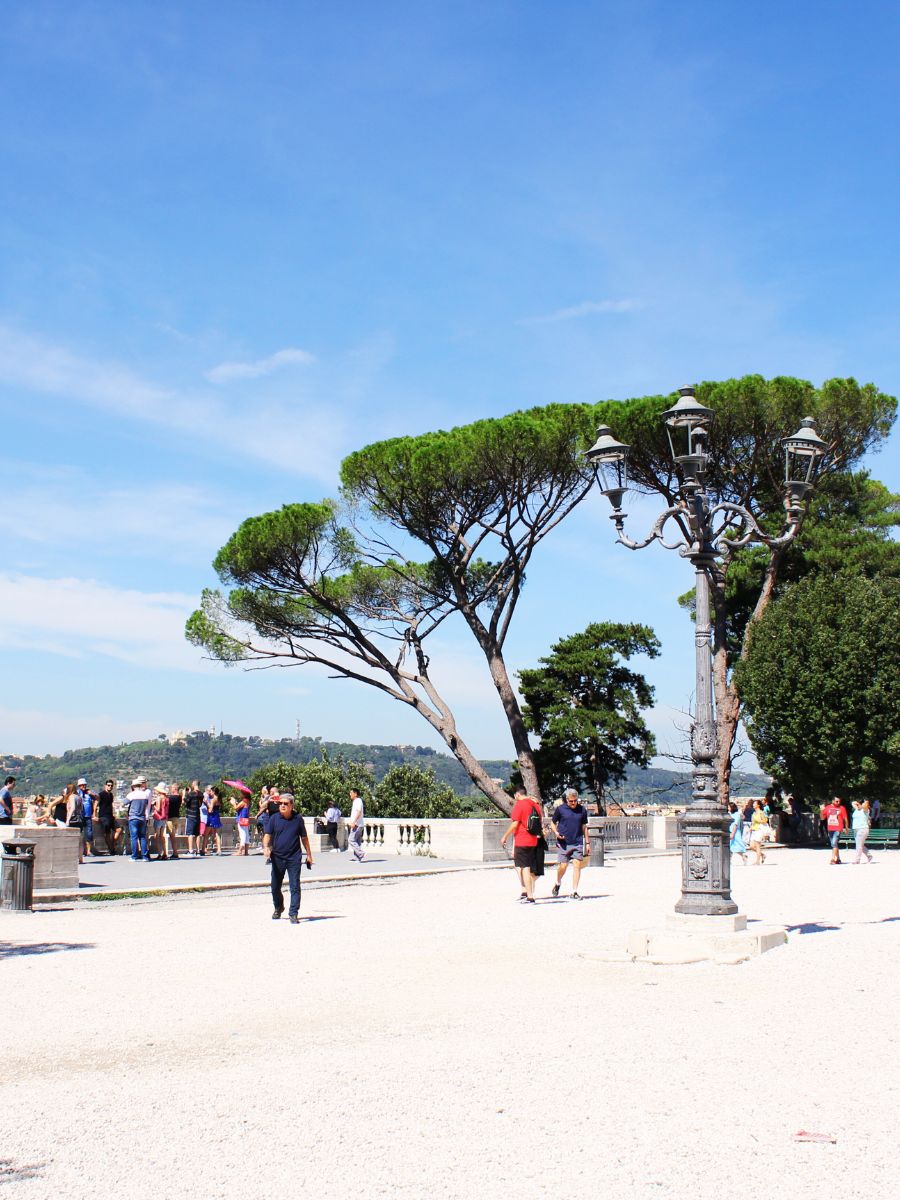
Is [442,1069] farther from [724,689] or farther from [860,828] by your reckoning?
[724,689]

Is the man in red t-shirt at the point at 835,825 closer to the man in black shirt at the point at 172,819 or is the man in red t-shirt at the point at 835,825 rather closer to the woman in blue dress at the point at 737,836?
the woman in blue dress at the point at 737,836

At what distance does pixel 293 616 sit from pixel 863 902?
2018 centimetres

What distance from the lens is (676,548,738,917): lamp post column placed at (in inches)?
423

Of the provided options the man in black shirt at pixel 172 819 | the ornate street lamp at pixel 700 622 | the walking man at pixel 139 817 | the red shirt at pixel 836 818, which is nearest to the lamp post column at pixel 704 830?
the ornate street lamp at pixel 700 622

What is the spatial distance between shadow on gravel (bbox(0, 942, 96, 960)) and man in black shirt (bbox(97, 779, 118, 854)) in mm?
13235

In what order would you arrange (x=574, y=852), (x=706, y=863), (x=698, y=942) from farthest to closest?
(x=574, y=852) < (x=706, y=863) < (x=698, y=942)

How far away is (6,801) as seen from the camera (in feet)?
70.4

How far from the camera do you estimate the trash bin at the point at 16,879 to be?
1427cm

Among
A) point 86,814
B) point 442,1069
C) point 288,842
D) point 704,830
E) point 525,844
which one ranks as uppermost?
point 704,830

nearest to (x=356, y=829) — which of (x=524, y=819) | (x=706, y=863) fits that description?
(x=524, y=819)

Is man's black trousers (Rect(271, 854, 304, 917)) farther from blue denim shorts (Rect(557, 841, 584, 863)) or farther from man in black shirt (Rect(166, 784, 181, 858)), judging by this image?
man in black shirt (Rect(166, 784, 181, 858))

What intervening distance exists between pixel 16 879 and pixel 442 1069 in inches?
394

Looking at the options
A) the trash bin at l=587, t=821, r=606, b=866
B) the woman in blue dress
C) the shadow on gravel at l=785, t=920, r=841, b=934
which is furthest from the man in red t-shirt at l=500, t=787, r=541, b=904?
the trash bin at l=587, t=821, r=606, b=866

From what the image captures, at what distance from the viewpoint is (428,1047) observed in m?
6.48
